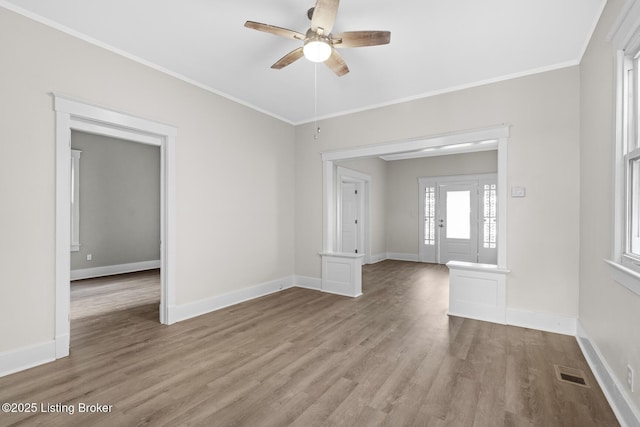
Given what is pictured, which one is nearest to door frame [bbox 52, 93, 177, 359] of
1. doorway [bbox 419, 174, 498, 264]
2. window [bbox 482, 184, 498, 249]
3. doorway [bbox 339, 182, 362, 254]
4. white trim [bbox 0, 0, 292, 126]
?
white trim [bbox 0, 0, 292, 126]

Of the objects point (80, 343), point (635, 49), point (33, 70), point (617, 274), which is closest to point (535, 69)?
point (635, 49)

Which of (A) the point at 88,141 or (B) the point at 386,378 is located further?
(A) the point at 88,141

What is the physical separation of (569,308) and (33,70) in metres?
5.49

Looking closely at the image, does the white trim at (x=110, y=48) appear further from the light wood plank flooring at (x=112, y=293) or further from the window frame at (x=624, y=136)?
the window frame at (x=624, y=136)

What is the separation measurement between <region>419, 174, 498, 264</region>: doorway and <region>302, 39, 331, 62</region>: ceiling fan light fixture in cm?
609

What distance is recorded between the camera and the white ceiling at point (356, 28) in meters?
2.42

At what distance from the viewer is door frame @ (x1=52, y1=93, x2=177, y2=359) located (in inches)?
105

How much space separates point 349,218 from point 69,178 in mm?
5645

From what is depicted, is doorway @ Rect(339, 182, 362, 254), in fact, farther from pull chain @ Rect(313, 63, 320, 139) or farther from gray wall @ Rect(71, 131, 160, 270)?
gray wall @ Rect(71, 131, 160, 270)

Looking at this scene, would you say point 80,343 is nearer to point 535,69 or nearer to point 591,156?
point 591,156

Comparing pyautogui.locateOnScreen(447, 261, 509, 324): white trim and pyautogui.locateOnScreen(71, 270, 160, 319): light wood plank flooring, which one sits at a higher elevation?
pyautogui.locateOnScreen(447, 261, 509, 324): white trim

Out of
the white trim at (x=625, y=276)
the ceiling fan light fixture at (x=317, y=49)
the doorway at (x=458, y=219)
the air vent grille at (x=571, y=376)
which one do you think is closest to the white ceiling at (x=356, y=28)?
the ceiling fan light fixture at (x=317, y=49)

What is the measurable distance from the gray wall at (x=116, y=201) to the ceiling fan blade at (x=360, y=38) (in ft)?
19.8

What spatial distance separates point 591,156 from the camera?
271 cm
